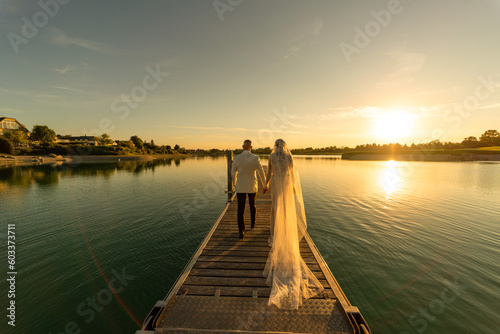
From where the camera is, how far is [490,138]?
3851 inches

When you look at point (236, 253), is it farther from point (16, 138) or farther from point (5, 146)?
point (16, 138)

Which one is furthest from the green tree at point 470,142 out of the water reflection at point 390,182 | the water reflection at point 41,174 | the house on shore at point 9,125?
the house on shore at point 9,125

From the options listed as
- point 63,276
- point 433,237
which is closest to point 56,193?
point 63,276

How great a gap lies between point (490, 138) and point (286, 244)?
158716 mm

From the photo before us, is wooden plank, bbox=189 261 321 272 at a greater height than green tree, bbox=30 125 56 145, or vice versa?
green tree, bbox=30 125 56 145

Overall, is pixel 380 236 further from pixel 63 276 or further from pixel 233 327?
pixel 63 276

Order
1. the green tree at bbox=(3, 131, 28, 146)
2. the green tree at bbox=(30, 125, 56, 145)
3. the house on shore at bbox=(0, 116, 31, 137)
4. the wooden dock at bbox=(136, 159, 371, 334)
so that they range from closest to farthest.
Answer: the wooden dock at bbox=(136, 159, 371, 334)
the green tree at bbox=(3, 131, 28, 146)
the house on shore at bbox=(0, 116, 31, 137)
the green tree at bbox=(30, 125, 56, 145)

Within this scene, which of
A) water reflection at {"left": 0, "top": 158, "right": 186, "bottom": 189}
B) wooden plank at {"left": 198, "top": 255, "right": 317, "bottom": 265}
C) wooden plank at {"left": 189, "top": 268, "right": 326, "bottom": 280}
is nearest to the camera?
wooden plank at {"left": 189, "top": 268, "right": 326, "bottom": 280}

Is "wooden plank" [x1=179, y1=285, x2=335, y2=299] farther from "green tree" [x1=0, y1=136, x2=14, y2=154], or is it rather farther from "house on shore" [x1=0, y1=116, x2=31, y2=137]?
"house on shore" [x1=0, y1=116, x2=31, y2=137]

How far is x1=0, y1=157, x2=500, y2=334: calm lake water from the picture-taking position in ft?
15.9

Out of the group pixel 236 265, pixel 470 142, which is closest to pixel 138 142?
pixel 236 265

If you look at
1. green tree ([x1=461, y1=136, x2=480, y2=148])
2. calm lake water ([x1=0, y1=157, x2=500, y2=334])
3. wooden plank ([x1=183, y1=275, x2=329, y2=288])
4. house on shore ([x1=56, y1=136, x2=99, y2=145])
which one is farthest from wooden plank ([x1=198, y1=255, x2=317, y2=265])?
green tree ([x1=461, y1=136, x2=480, y2=148])

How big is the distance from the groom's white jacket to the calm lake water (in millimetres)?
3982

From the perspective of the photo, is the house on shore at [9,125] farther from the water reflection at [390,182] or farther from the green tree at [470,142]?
the green tree at [470,142]
